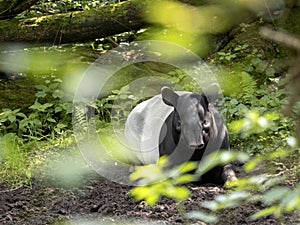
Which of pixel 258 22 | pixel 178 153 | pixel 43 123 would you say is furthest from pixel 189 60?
pixel 178 153

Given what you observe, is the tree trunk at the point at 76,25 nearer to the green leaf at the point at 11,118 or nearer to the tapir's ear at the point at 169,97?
the green leaf at the point at 11,118

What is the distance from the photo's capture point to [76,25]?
7.13 meters

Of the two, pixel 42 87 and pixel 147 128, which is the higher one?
pixel 147 128

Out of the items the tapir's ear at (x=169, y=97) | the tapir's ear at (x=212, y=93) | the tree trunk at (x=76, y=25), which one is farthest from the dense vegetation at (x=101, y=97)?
the tapir's ear at (x=169, y=97)

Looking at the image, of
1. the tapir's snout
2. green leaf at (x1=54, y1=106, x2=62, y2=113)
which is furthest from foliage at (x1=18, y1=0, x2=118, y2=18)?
the tapir's snout

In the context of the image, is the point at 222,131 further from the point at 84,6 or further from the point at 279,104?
the point at 84,6

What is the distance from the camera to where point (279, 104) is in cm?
606

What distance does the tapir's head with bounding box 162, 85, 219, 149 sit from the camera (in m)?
4.71

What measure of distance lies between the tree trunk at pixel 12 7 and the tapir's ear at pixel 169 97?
229 cm

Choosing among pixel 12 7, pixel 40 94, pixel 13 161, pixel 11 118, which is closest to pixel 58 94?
pixel 40 94

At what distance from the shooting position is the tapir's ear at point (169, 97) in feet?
16.3

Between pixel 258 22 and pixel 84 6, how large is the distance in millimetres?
2519

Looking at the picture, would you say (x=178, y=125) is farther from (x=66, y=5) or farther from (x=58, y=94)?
(x=66, y=5)

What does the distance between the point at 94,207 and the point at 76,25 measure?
3.14 meters
